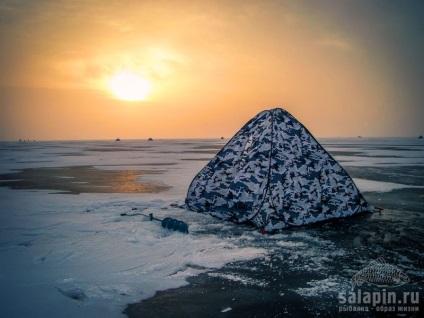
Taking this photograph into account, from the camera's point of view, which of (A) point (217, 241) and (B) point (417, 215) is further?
(B) point (417, 215)

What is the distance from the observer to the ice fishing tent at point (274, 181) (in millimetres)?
6750

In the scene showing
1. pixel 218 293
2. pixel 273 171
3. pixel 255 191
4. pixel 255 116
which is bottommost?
pixel 218 293

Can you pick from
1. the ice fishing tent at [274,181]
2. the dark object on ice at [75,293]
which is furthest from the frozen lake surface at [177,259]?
the ice fishing tent at [274,181]

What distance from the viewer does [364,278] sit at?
4105 millimetres

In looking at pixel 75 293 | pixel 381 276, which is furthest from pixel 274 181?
pixel 75 293

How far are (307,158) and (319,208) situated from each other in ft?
4.23

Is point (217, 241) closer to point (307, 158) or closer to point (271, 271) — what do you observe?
point (271, 271)

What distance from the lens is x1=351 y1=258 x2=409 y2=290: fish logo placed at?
399 centimetres

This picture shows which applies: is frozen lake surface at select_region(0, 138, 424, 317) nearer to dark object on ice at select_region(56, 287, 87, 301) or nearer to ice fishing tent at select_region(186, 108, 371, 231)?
dark object on ice at select_region(56, 287, 87, 301)

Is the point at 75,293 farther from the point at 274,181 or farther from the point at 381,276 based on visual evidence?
the point at 274,181

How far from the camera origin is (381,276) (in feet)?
13.7

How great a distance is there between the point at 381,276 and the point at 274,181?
3077 millimetres

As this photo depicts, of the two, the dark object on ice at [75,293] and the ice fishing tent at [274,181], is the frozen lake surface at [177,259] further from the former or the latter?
the ice fishing tent at [274,181]

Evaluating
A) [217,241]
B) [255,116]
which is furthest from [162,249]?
[255,116]
